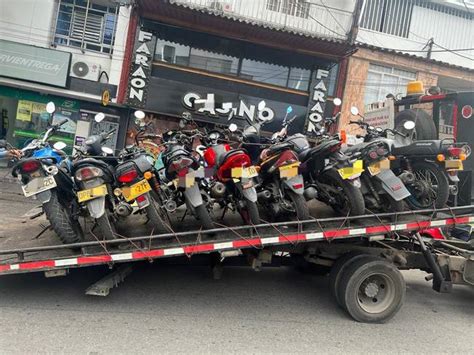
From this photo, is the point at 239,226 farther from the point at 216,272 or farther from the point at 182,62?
the point at 182,62

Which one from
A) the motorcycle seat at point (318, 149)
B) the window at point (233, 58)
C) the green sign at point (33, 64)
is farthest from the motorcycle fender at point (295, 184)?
the green sign at point (33, 64)

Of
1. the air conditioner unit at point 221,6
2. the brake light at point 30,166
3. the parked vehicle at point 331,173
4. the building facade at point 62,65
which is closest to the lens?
the brake light at point 30,166

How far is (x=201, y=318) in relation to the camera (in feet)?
14.7

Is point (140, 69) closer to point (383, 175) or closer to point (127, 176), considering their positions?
point (127, 176)

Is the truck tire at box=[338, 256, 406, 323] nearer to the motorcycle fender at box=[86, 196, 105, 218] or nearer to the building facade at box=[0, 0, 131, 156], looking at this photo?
the motorcycle fender at box=[86, 196, 105, 218]

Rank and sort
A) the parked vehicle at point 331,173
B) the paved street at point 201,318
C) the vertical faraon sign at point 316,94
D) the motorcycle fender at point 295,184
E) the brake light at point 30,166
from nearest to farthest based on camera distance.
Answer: the paved street at point 201,318 → the brake light at point 30,166 → the motorcycle fender at point 295,184 → the parked vehicle at point 331,173 → the vertical faraon sign at point 316,94

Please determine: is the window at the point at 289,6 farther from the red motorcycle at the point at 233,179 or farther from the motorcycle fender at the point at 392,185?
the motorcycle fender at the point at 392,185

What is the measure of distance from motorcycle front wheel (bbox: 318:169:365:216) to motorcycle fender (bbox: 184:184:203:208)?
5.56ft

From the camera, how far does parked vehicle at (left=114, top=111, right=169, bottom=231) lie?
14.6 feet

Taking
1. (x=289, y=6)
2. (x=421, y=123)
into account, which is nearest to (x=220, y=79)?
(x=289, y=6)

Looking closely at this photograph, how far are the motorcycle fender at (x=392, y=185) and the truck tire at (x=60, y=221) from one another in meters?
3.68

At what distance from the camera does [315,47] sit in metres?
13.0

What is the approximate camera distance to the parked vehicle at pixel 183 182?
456 centimetres

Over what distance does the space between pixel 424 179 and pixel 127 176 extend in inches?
156
